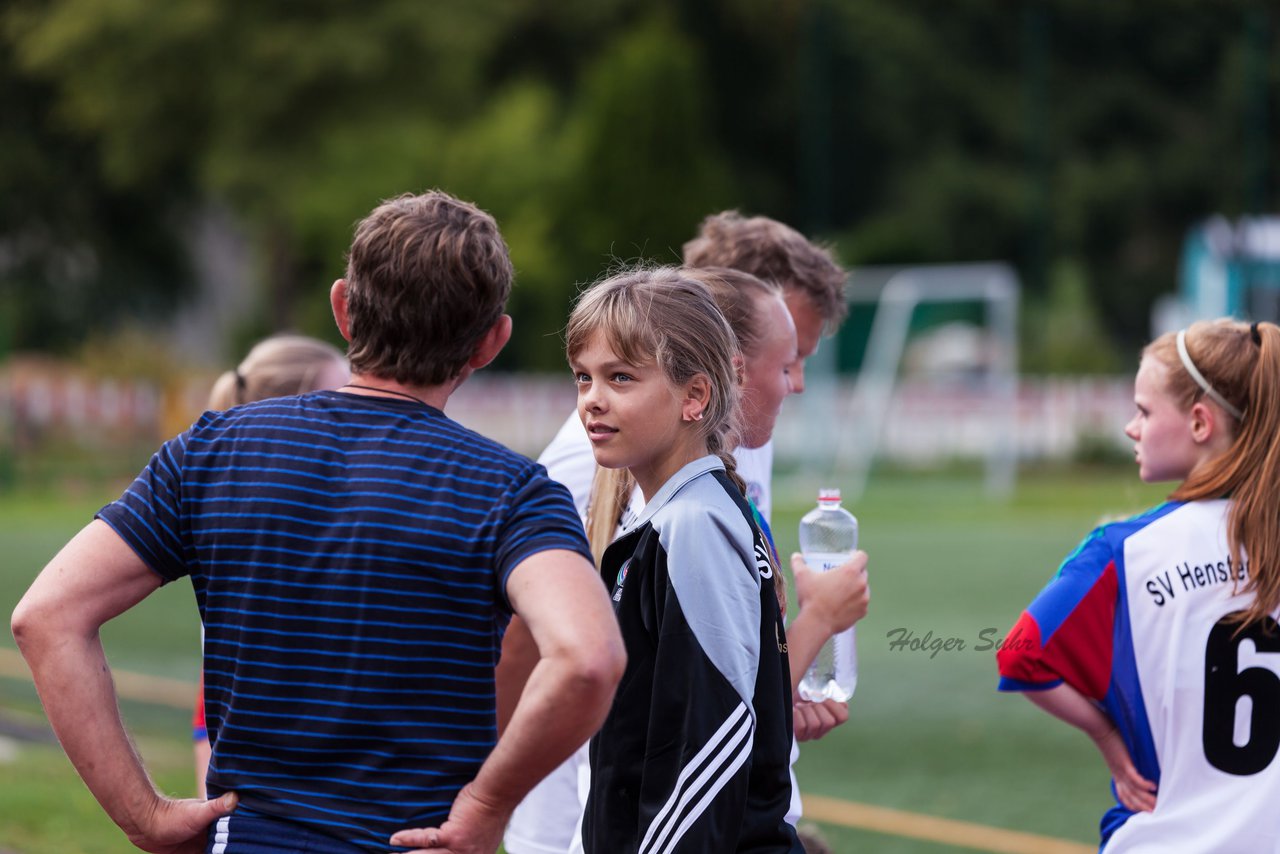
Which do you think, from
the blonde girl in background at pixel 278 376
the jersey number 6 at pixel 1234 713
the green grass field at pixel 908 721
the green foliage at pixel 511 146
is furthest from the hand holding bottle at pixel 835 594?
the green foliage at pixel 511 146

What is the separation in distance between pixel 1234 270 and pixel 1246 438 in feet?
69.6

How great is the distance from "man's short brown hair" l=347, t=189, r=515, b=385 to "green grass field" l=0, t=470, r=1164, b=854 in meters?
2.97

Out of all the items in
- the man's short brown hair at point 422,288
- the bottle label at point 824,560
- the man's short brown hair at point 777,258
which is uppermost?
the man's short brown hair at point 422,288

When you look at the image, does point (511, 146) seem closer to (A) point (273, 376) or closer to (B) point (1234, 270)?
(B) point (1234, 270)

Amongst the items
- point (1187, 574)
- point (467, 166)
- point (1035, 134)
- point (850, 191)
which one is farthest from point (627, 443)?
point (467, 166)

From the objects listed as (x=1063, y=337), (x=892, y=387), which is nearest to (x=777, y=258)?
(x=892, y=387)

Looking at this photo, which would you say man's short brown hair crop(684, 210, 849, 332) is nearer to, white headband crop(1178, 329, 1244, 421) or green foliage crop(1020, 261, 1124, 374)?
white headband crop(1178, 329, 1244, 421)

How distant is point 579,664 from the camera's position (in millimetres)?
2250

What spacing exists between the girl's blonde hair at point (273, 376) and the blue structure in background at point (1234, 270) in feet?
48.7

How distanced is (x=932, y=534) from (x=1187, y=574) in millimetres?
16575

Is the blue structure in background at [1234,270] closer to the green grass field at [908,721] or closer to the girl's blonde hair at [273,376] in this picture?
the green grass field at [908,721]

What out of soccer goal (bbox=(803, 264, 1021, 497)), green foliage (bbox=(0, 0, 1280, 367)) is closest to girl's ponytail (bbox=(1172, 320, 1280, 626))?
soccer goal (bbox=(803, 264, 1021, 497))

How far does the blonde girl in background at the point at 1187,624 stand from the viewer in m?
3.24

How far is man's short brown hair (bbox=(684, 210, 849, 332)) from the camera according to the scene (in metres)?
4.01
